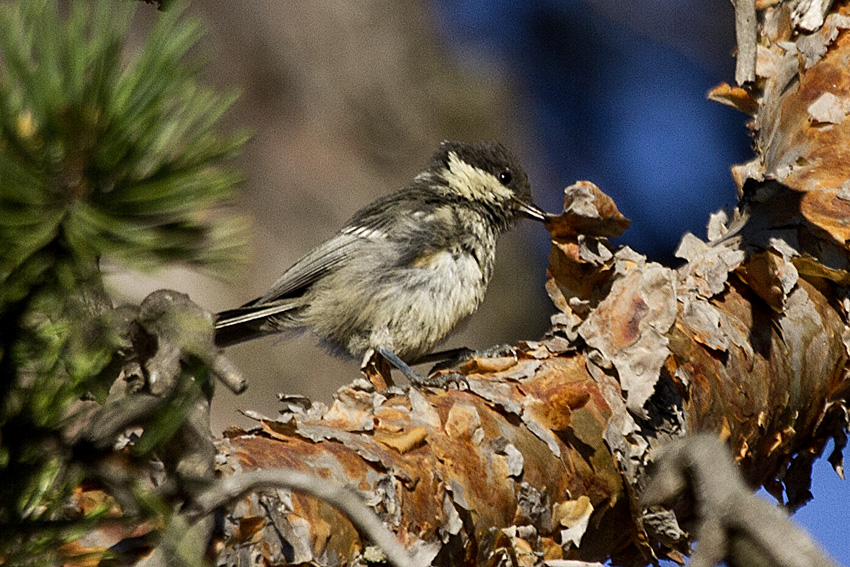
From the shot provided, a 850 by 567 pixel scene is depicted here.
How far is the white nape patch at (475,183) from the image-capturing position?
3.41m

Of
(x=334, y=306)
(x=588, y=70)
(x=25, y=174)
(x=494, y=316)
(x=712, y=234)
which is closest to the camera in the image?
(x=25, y=174)

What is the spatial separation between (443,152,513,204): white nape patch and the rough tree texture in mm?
950

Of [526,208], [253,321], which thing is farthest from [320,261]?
[526,208]

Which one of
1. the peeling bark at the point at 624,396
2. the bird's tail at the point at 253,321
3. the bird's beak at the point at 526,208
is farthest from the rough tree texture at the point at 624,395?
the bird's tail at the point at 253,321

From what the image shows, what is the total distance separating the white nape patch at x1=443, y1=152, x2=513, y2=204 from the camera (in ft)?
11.2

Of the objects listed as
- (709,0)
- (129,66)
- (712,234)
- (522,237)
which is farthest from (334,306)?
(709,0)

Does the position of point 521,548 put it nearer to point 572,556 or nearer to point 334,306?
point 572,556

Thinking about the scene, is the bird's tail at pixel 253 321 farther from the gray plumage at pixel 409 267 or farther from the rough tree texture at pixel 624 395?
the rough tree texture at pixel 624 395

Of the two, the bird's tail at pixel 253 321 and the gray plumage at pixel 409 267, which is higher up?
the gray plumage at pixel 409 267

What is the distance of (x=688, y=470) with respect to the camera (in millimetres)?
772

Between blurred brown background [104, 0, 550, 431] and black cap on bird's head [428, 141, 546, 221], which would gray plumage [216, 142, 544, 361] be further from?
blurred brown background [104, 0, 550, 431]

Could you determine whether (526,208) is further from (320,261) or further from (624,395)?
(624,395)

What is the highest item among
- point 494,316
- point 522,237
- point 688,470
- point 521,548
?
point 522,237

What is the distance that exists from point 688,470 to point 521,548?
0.87 meters
